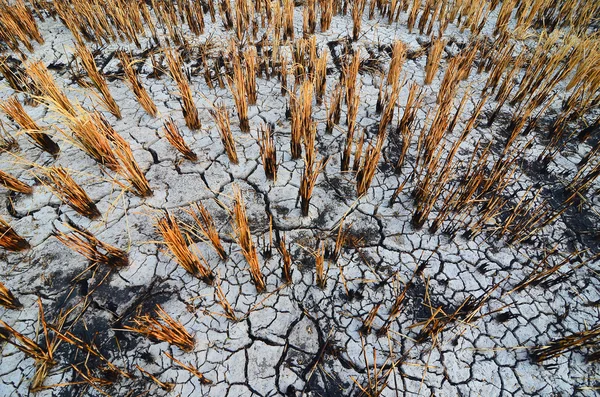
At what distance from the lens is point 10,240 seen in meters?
2.05

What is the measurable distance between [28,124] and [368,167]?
2.91 meters

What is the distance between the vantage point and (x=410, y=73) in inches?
146

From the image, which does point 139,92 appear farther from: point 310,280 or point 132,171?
point 310,280

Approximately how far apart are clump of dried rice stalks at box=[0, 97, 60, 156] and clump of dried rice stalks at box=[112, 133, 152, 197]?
2.58 ft

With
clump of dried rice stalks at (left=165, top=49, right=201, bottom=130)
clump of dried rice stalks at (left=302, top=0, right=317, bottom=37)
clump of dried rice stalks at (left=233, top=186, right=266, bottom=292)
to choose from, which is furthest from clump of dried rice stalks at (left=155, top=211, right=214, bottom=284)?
clump of dried rice stalks at (left=302, top=0, right=317, bottom=37)

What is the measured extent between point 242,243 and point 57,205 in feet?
5.60

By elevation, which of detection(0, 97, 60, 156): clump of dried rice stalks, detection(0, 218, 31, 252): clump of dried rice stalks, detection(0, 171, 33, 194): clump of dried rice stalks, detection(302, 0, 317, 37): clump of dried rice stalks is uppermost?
detection(302, 0, 317, 37): clump of dried rice stalks

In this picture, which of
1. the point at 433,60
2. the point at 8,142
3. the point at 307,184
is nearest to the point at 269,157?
the point at 307,184

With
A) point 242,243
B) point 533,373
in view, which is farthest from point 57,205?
point 533,373

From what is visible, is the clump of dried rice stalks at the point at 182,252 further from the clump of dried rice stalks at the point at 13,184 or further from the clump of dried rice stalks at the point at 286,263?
the clump of dried rice stalks at the point at 13,184

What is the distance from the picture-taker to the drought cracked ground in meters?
1.74

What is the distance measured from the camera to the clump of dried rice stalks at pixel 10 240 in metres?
2.02

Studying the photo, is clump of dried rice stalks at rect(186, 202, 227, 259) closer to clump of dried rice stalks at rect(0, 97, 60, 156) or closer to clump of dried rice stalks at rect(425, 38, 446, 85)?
clump of dried rice stalks at rect(0, 97, 60, 156)

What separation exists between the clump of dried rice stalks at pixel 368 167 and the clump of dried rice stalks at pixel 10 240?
2507mm
